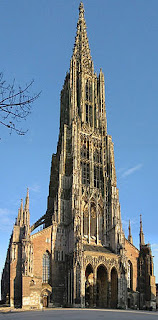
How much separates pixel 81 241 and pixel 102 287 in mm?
7470

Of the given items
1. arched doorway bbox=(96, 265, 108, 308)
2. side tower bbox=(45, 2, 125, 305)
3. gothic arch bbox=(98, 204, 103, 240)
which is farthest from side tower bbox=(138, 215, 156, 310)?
gothic arch bbox=(98, 204, 103, 240)

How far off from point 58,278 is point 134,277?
12569mm

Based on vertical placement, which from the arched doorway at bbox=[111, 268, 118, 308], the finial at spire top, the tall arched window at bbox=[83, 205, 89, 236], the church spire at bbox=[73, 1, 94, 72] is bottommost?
the arched doorway at bbox=[111, 268, 118, 308]

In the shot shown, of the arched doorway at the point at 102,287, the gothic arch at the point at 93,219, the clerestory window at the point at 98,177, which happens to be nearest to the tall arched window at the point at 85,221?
the gothic arch at the point at 93,219

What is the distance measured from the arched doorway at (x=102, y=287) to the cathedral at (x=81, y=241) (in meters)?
0.13

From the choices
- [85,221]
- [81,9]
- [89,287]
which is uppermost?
[81,9]

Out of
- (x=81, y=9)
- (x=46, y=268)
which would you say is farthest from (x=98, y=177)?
(x=81, y=9)

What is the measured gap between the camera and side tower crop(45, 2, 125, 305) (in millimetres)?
47438

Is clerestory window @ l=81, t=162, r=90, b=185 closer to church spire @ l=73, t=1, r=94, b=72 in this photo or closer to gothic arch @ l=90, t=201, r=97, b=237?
gothic arch @ l=90, t=201, r=97, b=237

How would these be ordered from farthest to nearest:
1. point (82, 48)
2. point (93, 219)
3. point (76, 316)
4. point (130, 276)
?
1. point (82, 48)
2. point (93, 219)
3. point (130, 276)
4. point (76, 316)

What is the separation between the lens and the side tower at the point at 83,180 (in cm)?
4744

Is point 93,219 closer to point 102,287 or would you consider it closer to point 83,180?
point 83,180

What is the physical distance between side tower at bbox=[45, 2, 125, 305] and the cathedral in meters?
0.12

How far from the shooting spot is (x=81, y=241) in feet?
150
